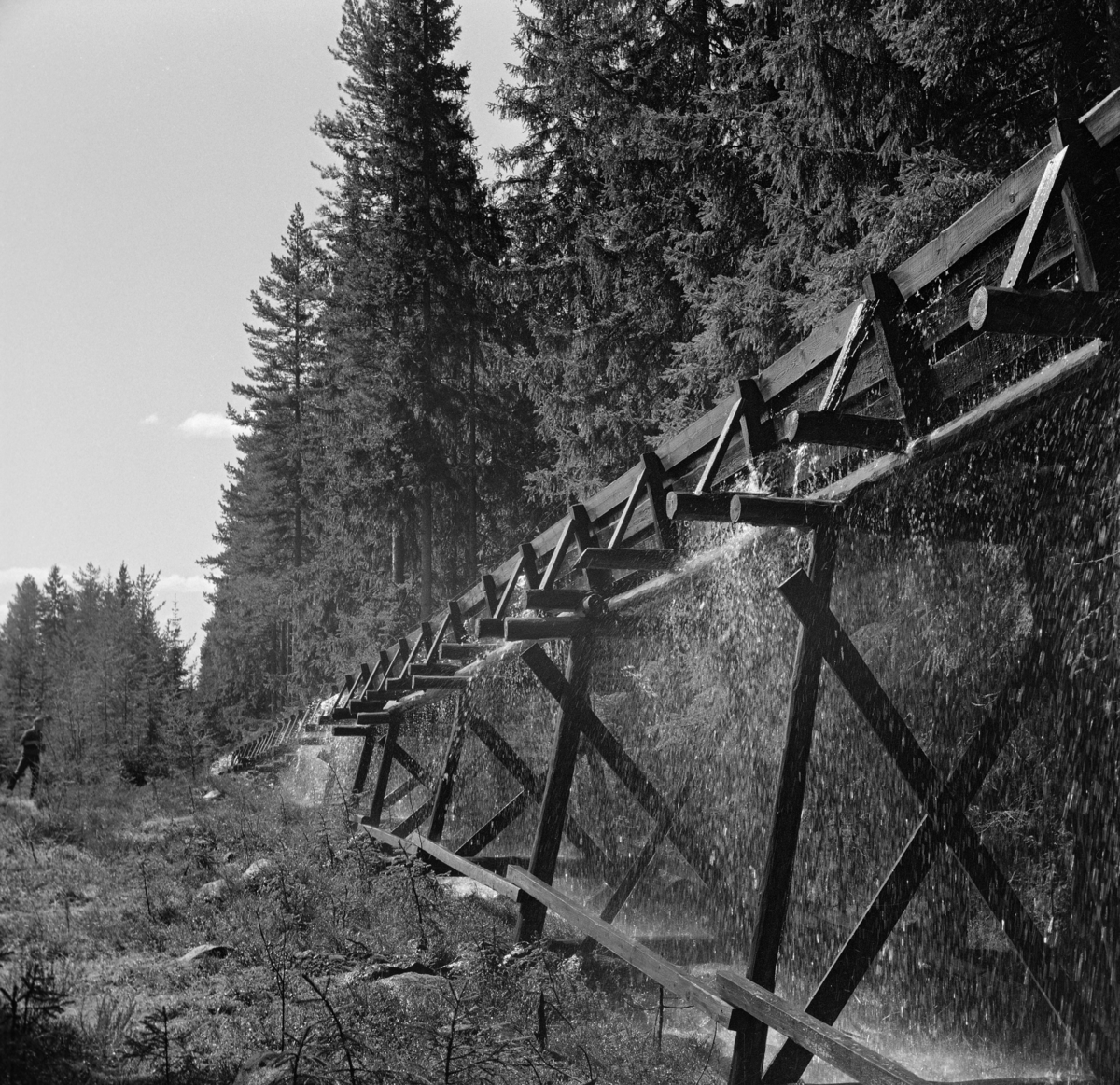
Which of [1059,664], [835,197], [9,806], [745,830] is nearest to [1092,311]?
[1059,664]

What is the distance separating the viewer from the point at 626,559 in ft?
22.5

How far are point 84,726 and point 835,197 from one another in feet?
140

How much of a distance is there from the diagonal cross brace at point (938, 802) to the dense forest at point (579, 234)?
14.5 feet

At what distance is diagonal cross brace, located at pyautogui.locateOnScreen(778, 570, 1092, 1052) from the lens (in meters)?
4.77

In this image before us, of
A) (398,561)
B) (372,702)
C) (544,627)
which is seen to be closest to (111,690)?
(398,561)

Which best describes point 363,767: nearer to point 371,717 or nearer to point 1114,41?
point 371,717

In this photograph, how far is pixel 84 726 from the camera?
43281mm

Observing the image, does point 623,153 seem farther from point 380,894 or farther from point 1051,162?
point 1051,162

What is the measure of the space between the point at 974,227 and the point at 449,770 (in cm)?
825

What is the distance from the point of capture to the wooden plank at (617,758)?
7.67 meters

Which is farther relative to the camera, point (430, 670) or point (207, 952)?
point (430, 670)

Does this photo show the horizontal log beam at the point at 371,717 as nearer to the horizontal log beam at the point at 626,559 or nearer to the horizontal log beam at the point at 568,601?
the horizontal log beam at the point at 568,601

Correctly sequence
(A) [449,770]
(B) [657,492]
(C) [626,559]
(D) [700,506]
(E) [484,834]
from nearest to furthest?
(D) [700,506] → (C) [626,559] → (B) [657,492] → (E) [484,834] → (A) [449,770]

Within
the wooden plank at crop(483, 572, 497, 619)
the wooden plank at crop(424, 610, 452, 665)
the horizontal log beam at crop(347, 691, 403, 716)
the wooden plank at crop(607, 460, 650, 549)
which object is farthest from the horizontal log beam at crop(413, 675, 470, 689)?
the wooden plank at crop(607, 460, 650, 549)
